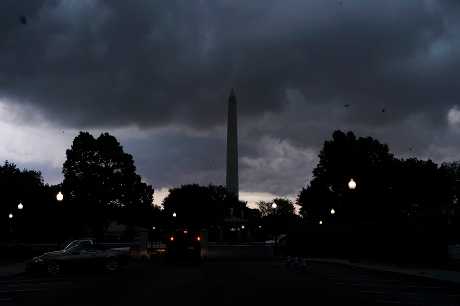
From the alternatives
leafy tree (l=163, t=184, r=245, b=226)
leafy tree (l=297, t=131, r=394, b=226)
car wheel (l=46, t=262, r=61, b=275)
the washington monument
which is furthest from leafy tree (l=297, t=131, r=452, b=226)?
car wheel (l=46, t=262, r=61, b=275)

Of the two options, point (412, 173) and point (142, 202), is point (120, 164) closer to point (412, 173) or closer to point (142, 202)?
point (142, 202)

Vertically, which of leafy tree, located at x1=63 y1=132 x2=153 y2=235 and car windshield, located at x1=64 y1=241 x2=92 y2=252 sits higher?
leafy tree, located at x1=63 y1=132 x2=153 y2=235

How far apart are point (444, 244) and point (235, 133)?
45916 mm

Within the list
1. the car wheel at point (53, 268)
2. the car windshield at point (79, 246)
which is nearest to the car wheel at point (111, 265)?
the car windshield at point (79, 246)

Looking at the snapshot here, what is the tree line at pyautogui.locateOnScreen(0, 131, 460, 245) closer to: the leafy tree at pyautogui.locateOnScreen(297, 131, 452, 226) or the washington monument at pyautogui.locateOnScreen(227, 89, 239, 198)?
the leafy tree at pyautogui.locateOnScreen(297, 131, 452, 226)

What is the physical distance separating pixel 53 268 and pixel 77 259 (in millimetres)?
1171

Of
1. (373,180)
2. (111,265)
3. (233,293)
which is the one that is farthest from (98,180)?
(233,293)

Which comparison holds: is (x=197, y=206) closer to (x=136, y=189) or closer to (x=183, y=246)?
(x=136, y=189)

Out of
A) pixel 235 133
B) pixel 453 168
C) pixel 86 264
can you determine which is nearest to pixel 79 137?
pixel 235 133

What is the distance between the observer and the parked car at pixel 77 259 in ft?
87.5

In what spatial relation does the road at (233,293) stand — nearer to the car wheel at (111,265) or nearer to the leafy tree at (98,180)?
the car wheel at (111,265)

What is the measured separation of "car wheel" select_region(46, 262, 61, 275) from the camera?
87.6 feet

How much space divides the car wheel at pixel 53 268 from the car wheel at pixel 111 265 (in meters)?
2.48

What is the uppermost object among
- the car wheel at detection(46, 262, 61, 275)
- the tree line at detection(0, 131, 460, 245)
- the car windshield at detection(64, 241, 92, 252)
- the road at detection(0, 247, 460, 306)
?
the tree line at detection(0, 131, 460, 245)
